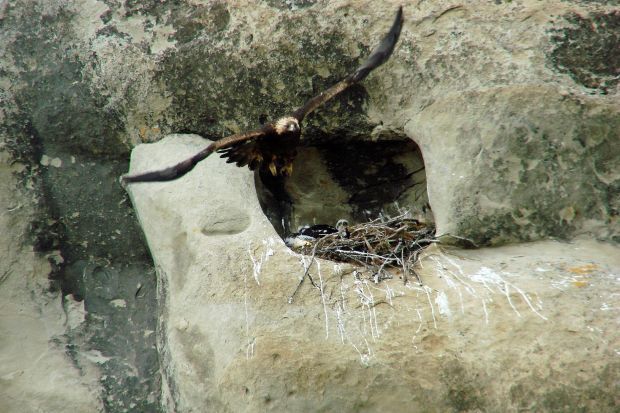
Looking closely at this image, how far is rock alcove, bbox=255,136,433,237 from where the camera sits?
10.6ft

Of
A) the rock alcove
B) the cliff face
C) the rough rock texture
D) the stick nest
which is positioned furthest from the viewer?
the rock alcove

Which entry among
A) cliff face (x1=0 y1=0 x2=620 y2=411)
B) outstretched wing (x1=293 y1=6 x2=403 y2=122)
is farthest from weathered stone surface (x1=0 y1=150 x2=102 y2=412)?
outstretched wing (x1=293 y1=6 x2=403 y2=122)

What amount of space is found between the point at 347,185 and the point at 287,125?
0.61 meters

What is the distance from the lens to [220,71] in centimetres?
314

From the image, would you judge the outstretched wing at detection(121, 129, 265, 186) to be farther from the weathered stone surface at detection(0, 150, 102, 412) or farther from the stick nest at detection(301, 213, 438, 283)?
the weathered stone surface at detection(0, 150, 102, 412)

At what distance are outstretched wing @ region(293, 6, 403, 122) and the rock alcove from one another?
0.31 metres

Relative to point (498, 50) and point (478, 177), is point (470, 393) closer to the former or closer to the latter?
point (478, 177)

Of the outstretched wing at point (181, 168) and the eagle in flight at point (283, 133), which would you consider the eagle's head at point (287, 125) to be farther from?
the outstretched wing at point (181, 168)

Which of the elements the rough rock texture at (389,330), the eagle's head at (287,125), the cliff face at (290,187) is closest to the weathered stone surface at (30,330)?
the cliff face at (290,187)

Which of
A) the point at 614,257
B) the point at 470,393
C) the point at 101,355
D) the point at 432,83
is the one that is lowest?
the point at 101,355

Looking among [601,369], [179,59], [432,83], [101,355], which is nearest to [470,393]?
[601,369]

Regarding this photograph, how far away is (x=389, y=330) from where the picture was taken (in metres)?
2.35

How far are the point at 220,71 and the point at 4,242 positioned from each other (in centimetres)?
106

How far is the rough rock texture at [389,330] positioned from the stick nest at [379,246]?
86 mm
